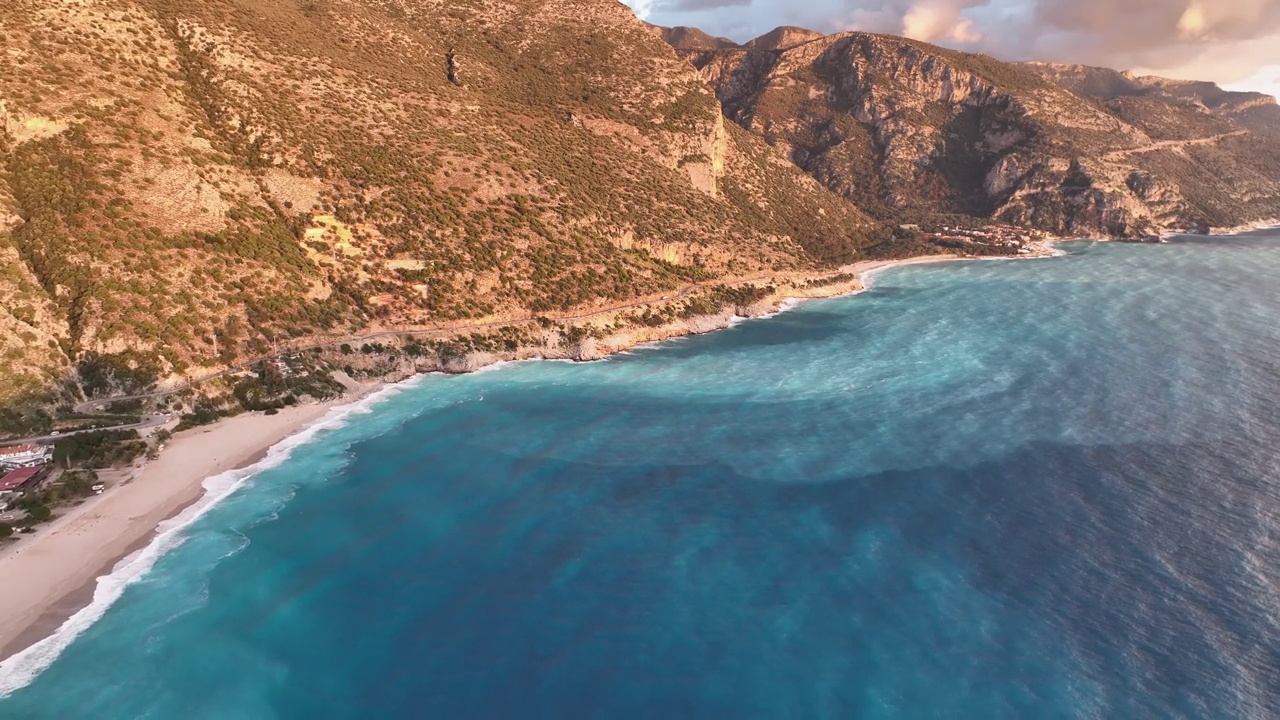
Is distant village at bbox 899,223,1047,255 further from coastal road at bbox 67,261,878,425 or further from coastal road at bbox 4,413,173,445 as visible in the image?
coastal road at bbox 4,413,173,445

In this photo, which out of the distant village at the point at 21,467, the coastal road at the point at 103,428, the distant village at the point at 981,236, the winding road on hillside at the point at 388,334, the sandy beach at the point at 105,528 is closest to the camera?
the sandy beach at the point at 105,528

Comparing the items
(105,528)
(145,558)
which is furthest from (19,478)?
(145,558)

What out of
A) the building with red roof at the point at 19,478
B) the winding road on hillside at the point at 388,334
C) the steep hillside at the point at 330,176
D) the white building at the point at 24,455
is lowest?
the building with red roof at the point at 19,478

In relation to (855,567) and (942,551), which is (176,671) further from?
(942,551)

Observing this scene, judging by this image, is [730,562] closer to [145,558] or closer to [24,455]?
[145,558]

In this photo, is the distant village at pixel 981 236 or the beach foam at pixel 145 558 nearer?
the beach foam at pixel 145 558

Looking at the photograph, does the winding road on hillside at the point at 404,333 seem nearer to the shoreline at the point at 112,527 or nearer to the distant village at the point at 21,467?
the distant village at the point at 21,467

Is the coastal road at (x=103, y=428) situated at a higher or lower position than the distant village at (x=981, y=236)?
lower

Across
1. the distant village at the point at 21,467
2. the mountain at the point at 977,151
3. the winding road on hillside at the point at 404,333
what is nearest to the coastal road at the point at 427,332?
the winding road on hillside at the point at 404,333

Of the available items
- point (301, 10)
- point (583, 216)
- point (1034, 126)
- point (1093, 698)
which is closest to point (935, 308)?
point (583, 216)
